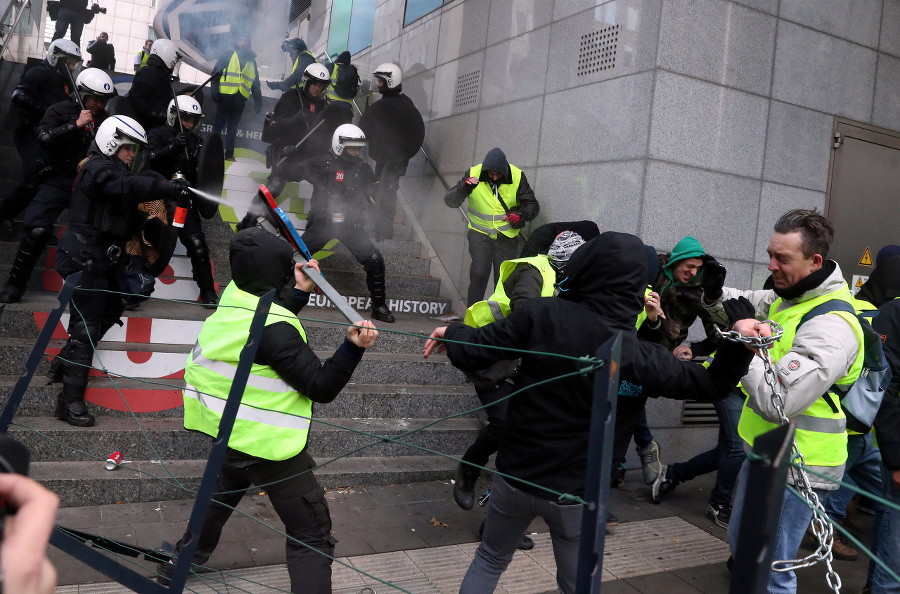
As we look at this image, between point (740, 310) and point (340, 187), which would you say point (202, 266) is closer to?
point (340, 187)

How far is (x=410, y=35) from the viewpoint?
1045 cm

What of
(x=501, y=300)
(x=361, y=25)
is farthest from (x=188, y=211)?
(x=361, y=25)

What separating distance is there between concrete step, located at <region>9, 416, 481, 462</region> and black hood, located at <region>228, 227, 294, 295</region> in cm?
145

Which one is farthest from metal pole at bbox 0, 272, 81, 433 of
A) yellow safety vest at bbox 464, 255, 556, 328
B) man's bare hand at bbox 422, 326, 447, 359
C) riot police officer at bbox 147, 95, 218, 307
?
riot police officer at bbox 147, 95, 218, 307

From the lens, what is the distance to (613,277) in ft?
8.82

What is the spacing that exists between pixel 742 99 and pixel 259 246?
205 inches

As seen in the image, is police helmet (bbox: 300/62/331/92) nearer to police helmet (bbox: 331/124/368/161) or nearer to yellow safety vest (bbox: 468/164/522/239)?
police helmet (bbox: 331/124/368/161)

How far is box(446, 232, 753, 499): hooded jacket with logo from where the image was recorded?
8.57 ft

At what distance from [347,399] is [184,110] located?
3.64 meters

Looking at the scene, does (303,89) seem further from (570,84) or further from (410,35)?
(570,84)

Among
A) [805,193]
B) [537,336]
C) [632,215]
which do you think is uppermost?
[805,193]

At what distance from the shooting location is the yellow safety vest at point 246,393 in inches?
116

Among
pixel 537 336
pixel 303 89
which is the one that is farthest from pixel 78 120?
pixel 537 336

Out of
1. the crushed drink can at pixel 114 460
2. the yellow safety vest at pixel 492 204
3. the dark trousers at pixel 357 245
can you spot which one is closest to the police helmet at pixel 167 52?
the dark trousers at pixel 357 245
